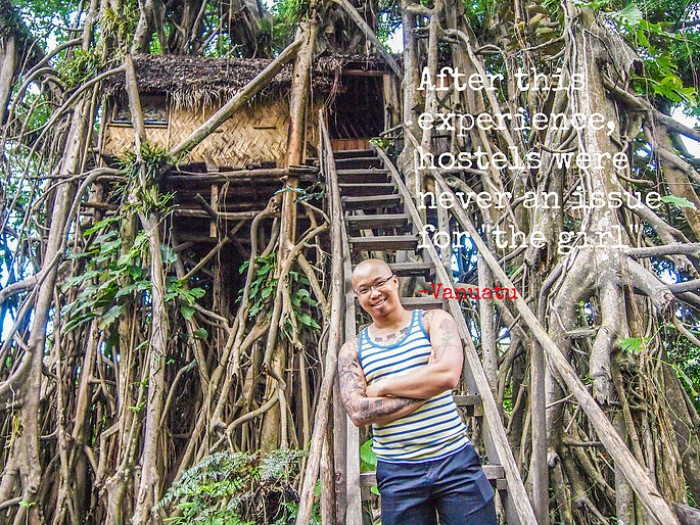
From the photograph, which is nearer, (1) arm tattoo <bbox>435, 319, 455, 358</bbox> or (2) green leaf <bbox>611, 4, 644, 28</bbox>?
(1) arm tattoo <bbox>435, 319, 455, 358</bbox>

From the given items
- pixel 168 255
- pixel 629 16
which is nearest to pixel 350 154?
pixel 168 255

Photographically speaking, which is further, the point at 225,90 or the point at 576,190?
the point at 225,90

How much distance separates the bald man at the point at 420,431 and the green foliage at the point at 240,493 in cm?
185

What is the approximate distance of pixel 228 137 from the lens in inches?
251

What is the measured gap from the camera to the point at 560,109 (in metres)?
3.37

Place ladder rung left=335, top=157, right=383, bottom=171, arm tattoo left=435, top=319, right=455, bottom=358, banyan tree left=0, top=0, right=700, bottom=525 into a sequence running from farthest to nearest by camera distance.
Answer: ladder rung left=335, top=157, right=383, bottom=171 < banyan tree left=0, top=0, right=700, bottom=525 < arm tattoo left=435, top=319, right=455, bottom=358

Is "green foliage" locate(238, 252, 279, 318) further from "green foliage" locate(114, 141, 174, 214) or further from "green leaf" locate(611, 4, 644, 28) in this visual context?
"green leaf" locate(611, 4, 644, 28)

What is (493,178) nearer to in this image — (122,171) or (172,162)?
(172,162)

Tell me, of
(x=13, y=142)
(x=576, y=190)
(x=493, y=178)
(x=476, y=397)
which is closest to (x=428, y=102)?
(x=493, y=178)

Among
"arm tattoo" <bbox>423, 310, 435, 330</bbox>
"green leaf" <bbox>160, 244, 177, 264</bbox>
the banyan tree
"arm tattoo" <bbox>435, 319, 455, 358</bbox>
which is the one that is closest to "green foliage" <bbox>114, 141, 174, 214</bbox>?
the banyan tree

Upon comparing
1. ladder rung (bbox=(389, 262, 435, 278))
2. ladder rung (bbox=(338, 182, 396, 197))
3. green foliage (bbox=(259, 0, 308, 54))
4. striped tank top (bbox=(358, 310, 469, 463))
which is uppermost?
green foliage (bbox=(259, 0, 308, 54))

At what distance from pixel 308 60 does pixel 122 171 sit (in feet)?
7.96

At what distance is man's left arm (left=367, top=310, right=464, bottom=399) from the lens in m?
1.86

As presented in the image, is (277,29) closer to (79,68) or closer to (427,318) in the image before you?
(79,68)
